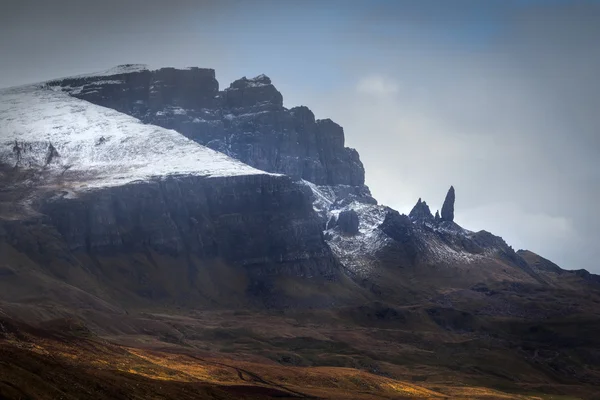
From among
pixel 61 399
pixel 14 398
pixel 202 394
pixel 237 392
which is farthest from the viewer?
pixel 237 392

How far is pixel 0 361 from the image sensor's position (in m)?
126

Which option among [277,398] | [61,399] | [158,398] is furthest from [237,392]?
[61,399]

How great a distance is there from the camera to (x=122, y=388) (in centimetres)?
14238

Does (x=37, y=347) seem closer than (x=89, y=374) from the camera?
No

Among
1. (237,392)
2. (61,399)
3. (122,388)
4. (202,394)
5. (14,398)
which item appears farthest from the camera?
(237,392)

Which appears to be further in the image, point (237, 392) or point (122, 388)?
point (237, 392)

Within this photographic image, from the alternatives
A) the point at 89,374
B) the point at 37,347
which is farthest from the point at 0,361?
the point at 37,347

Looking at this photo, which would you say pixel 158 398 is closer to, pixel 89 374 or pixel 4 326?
pixel 89 374

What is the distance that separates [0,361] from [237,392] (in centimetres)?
7180

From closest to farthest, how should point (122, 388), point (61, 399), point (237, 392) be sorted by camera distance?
point (61, 399) < point (122, 388) < point (237, 392)

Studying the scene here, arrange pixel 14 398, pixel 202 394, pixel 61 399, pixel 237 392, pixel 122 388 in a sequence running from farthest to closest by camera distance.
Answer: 1. pixel 237 392
2. pixel 202 394
3. pixel 122 388
4. pixel 61 399
5. pixel 14 398

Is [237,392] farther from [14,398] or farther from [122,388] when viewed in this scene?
[14,398]

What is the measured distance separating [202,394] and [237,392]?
24968 millimetres

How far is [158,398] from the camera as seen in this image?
147125mm
